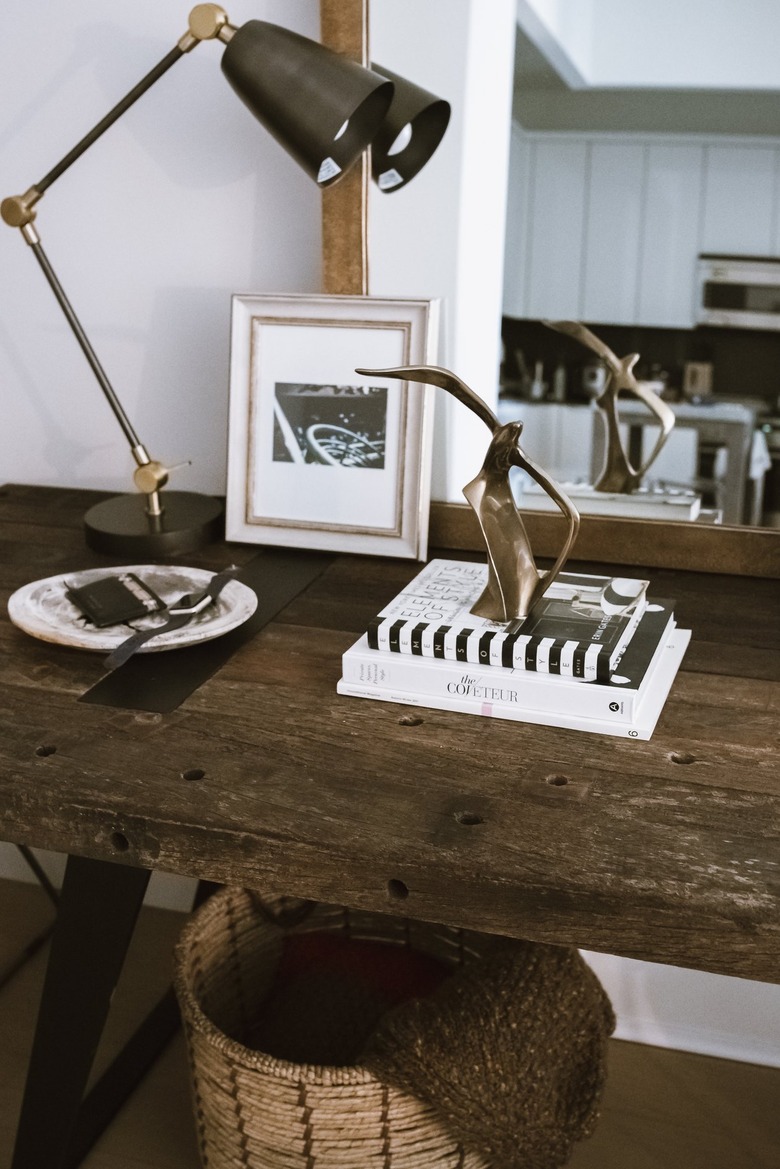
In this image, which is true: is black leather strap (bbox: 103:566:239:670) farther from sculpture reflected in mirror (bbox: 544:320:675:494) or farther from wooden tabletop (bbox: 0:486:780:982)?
sculpture reflected in mirror (bbox: 544:320:675:494)

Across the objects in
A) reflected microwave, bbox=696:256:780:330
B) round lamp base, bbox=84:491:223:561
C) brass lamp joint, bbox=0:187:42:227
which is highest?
brass lamp joint, bbox=0:187:42:227

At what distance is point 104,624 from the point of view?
1.11 m

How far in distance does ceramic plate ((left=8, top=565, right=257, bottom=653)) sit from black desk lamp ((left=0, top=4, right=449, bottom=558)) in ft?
0.43

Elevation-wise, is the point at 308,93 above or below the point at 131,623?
above

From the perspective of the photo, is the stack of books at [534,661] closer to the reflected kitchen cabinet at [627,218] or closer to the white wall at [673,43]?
the reflected kitchen cabinet at [627,218]

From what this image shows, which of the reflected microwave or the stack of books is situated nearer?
the stack of books

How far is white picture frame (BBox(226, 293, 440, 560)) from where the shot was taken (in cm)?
133

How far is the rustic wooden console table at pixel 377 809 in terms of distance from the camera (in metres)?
0.74

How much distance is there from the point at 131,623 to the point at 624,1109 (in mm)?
968

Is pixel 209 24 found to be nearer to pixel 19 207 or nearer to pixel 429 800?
pixel 19 207

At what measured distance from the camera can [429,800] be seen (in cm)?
83

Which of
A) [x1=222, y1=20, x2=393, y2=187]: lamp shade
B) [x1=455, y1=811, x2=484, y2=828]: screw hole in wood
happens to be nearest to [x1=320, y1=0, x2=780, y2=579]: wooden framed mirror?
[x1=222, y1=20, x2=393, y2=187]: lamp shade

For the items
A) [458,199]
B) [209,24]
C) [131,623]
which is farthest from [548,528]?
[209,24]

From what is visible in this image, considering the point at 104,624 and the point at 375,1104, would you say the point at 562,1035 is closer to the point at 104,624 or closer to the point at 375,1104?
the point at 375,1104
